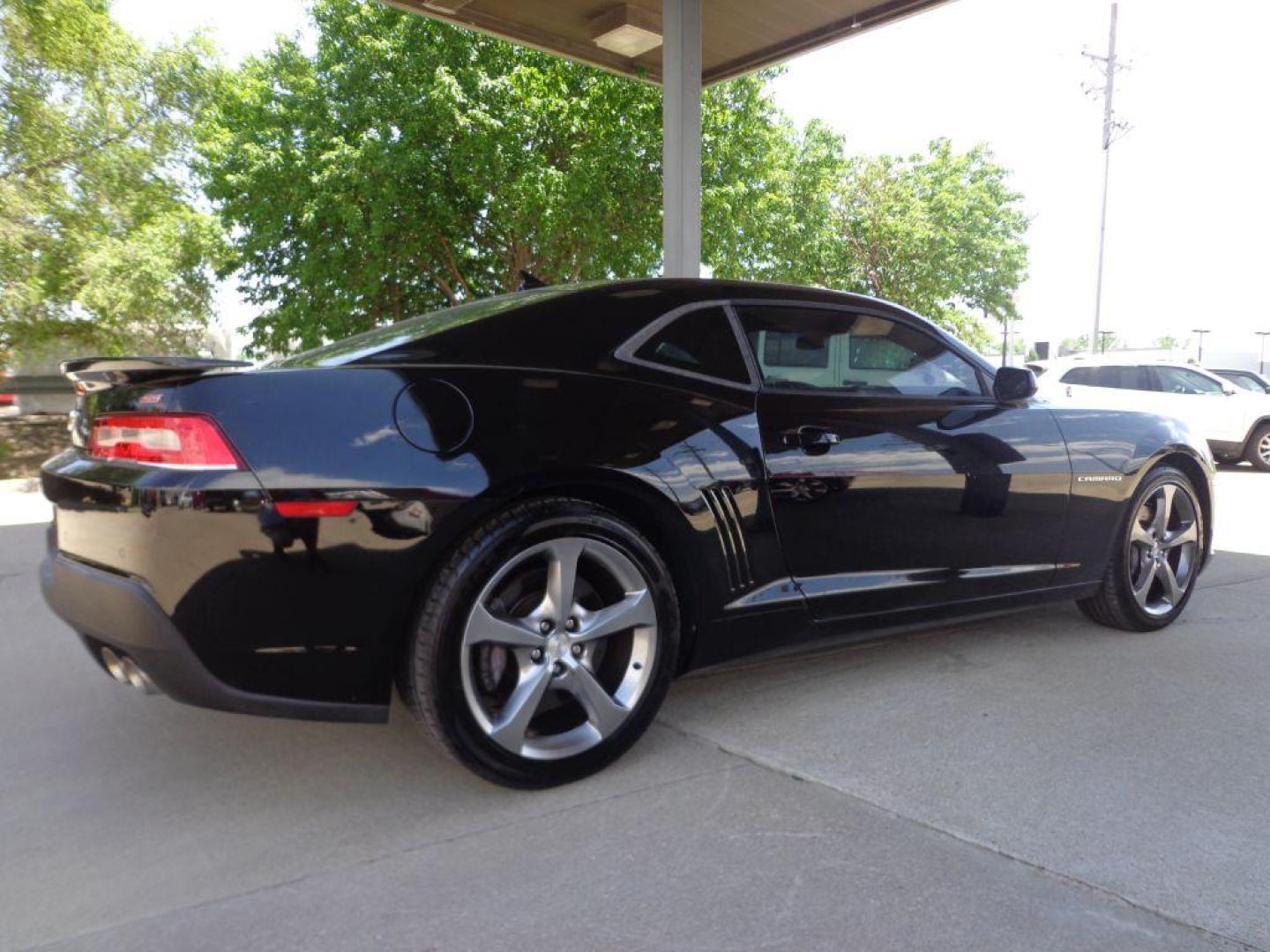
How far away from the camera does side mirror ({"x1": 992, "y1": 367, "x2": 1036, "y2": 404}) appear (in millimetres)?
3732

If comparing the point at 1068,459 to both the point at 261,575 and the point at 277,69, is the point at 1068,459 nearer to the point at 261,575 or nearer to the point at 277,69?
the point at 261,575

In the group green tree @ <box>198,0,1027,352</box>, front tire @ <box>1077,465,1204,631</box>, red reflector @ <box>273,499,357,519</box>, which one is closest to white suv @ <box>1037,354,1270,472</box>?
green tree @ <box>198,0,1027,352</box>

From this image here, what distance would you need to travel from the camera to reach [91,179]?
1327cm

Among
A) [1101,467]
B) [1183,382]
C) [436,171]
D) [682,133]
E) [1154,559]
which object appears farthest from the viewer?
[436,171]

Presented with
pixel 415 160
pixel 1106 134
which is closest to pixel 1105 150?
pixel 1106 134

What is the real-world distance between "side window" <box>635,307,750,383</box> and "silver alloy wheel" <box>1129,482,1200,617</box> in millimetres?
2261

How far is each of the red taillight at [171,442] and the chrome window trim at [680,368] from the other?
116cm

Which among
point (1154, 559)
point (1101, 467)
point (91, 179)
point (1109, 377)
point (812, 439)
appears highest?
point (91, 179)

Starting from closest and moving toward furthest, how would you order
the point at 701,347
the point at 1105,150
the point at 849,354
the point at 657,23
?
1. the point at 701,347
2. the point at 849,354
3. the point at 657,23
4. the point at 1105,150

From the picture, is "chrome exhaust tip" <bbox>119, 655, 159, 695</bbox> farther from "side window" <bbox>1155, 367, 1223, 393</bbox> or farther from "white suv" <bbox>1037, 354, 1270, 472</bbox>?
"side window" <bbox>1155, 367, 1223, 393</bbox>

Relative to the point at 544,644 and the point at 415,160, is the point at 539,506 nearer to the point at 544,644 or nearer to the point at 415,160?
the point at 544,644

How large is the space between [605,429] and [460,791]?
1.13 meters

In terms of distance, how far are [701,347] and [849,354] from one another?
2.27 ft

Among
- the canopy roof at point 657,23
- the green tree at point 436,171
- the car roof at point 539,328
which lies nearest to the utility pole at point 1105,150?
the green tree at point 436,171
